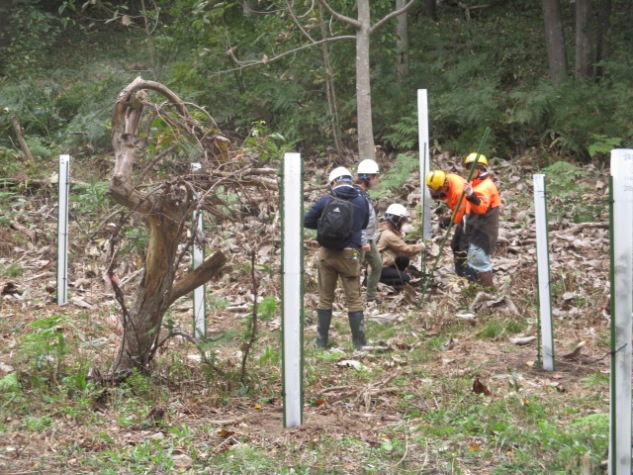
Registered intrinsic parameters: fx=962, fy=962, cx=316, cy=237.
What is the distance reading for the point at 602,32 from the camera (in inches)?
742

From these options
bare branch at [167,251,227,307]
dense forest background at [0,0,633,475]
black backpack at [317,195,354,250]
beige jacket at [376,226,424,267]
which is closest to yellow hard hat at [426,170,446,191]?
beige jacket at [376,226,424,267]

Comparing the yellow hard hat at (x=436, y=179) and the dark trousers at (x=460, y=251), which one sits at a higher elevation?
the yellow hard hat at (x=436, y=179)

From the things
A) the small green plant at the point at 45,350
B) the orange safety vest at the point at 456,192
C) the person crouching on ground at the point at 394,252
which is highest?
the orange safety vest at the point at 456,192

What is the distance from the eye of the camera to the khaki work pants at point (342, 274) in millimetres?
9672

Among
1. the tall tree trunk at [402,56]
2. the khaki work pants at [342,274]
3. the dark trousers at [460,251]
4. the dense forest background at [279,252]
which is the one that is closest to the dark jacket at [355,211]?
the khaki work pants at [342,274]

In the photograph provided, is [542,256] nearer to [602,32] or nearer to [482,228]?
[482,228]

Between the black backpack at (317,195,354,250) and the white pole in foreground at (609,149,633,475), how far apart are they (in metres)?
4.16

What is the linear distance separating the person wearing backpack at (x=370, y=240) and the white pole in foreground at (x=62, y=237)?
3.50 meters

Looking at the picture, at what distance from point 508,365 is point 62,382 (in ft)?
12.9

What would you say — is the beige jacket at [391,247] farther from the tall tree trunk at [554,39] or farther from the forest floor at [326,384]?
the tall tree trunk at [554,39]

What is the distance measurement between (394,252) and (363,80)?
11.1ft

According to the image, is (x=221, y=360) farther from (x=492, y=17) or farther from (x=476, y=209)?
(x=492, y=17)

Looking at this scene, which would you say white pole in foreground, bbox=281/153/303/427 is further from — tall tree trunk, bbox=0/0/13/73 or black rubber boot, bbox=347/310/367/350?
tall tree trunk, bbox=0/0/13/73

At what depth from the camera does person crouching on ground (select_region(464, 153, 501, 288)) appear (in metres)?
11.6
